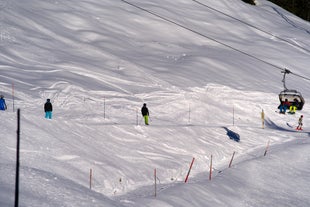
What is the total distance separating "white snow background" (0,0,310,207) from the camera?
1747 cm

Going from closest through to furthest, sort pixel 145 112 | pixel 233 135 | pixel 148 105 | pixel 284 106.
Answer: pixel 145 112, pixel 233 135, pixel 148 105, pixel 284 106

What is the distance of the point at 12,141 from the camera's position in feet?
58.9

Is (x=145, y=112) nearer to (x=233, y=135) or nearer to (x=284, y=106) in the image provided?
(x=233, y=135)

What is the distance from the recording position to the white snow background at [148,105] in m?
17.5

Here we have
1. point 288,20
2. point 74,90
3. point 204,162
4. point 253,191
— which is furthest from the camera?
point 288,20

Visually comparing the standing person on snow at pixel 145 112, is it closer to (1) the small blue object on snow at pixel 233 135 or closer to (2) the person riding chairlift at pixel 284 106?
(1) the small blue object on snow at pixel 233 135

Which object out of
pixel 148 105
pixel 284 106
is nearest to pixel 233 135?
pixel 148 105

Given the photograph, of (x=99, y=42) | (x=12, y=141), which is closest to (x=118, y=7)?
(x=99, y=42)

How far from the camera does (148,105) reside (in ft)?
103

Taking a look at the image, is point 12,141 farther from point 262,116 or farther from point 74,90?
point 262,116

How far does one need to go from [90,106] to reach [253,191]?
13.0 meters

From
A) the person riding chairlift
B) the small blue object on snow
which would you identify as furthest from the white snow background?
the person riding chairlift

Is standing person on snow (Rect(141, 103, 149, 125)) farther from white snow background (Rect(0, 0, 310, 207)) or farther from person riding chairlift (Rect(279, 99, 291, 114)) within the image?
person riding chairlift (Rect(279, 99, 291, 114))

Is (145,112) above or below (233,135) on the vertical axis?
above
